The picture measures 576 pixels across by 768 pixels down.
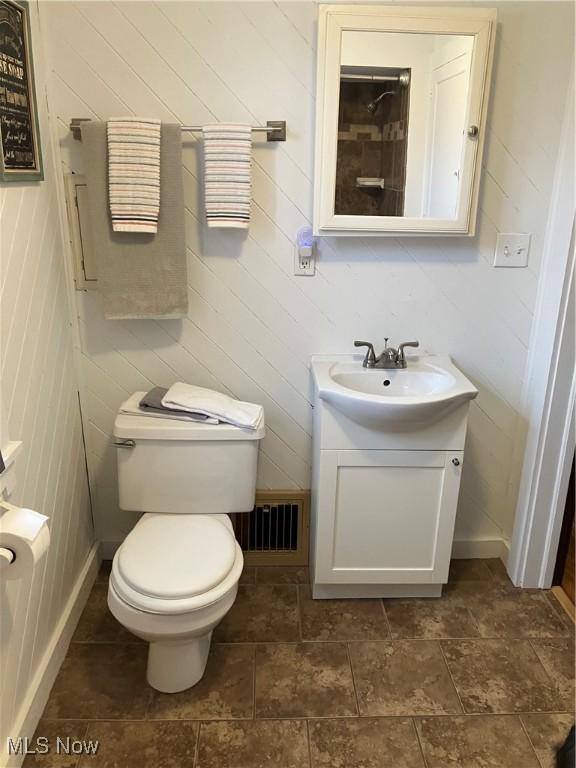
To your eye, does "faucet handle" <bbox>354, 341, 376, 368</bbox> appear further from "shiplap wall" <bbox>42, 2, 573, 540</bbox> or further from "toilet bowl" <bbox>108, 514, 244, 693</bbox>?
"toilet bowl" <bbox>108, 514, 244, 693</bbox>

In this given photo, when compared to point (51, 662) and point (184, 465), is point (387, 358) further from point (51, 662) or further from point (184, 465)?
point (51, 662)

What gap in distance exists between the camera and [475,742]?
172cm

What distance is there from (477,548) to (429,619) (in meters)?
0.45

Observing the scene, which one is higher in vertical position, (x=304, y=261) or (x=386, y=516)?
(x=304, y=261)

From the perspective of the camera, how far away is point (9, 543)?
137cm

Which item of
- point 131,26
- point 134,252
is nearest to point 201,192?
point 134,252

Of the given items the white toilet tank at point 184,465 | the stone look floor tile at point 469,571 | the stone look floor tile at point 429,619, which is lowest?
the stone look floor tile at point 429,619

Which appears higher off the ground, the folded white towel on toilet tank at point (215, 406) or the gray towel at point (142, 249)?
the gray towel at point (142, 249)

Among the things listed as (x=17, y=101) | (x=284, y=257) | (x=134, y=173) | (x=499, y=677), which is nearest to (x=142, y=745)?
(x=499, y=677)

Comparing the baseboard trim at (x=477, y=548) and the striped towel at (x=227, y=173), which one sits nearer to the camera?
the striped towel at (x=227, y=173)

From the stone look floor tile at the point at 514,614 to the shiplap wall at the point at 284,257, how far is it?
0.29 metres

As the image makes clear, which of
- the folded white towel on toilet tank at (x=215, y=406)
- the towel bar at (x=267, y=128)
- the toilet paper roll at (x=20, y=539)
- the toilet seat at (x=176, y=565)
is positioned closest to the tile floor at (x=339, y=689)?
the toilet seat at (x=176, y=565)

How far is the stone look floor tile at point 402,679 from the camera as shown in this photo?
1.83 meters

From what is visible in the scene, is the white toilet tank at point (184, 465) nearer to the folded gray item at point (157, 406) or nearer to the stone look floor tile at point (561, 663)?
the folded gray item at point (157, 406)
